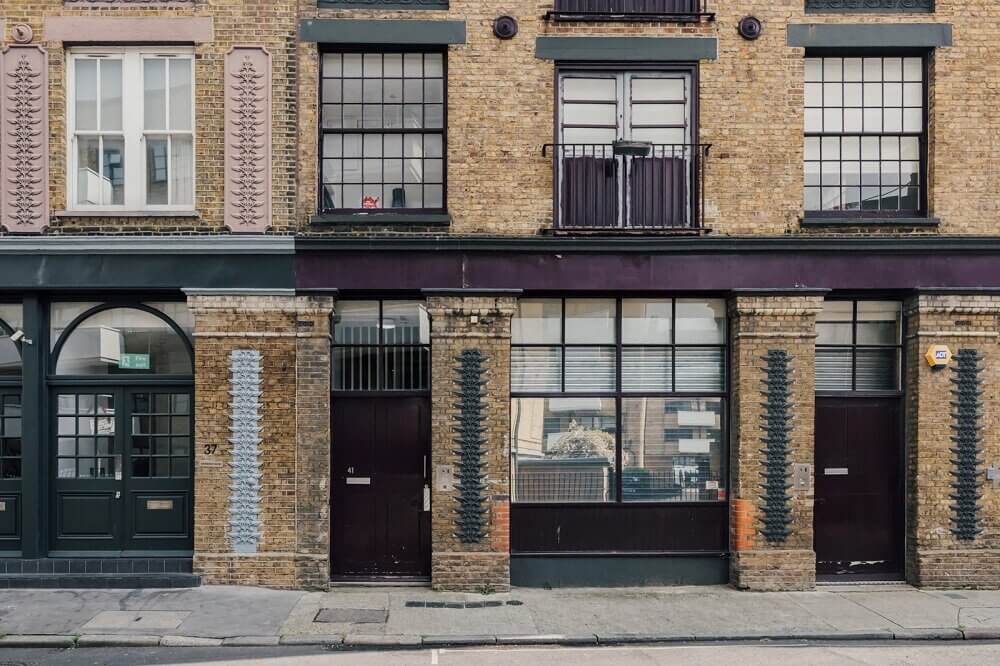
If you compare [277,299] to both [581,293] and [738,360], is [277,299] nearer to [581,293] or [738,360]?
[581,293]

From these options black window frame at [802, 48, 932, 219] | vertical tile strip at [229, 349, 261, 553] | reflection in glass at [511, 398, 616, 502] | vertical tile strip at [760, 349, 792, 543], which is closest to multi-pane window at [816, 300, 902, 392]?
vertical tile strip at [760, 349, 792, 543]

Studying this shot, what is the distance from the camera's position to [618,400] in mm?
11633

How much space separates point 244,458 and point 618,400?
516 centimetres

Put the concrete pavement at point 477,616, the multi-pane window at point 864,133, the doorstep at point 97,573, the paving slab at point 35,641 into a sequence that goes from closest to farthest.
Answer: the paving slab at point 35,641 → the concrete pavement at point 477,616 → the doorstep at point 97,573 → the multi-pane window at point 864,133

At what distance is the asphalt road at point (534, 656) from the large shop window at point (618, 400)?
278 cm

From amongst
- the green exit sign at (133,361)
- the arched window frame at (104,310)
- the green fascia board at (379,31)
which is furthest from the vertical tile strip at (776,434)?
the green exit sign at (133,361)

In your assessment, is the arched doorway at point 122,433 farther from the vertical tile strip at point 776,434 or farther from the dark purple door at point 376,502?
the vertical tile strip at point 776,434

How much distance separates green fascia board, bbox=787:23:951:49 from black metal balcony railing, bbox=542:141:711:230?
6.66 feet

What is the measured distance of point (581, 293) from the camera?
1149 cm

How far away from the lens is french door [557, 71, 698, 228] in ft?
37.6

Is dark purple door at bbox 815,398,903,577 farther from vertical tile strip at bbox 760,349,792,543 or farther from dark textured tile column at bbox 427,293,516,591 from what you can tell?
dark textured tile column at bbox 427,293,516,591

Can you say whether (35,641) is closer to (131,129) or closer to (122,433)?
(122,433)

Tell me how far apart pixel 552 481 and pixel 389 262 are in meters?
3.78

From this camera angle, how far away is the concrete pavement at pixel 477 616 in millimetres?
9336
